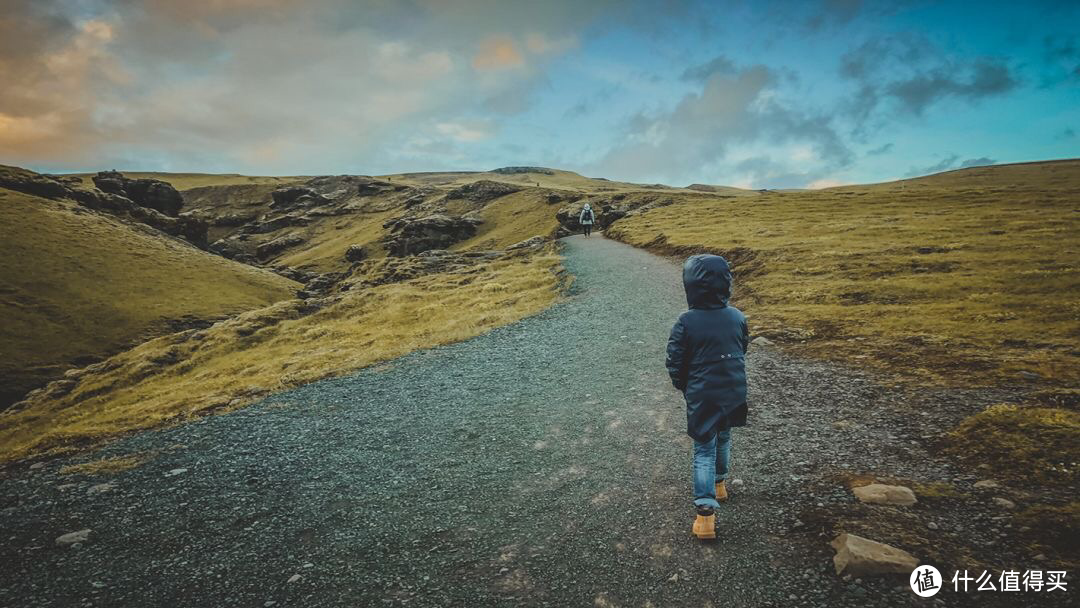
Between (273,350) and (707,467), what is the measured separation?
29.6m

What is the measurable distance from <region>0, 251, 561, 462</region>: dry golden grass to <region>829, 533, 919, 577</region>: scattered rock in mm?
17439

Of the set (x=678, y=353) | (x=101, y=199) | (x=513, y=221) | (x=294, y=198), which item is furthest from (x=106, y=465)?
(x=294, y=198)

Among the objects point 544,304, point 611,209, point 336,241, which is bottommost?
point 544,304

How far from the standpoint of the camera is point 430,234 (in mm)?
101562

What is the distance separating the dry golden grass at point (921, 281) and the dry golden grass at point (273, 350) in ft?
46.5

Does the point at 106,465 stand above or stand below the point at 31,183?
below

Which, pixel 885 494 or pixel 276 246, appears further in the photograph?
pixel 276 246

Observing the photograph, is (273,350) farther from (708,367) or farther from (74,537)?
(708,367)

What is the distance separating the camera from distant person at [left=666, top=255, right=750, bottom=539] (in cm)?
698

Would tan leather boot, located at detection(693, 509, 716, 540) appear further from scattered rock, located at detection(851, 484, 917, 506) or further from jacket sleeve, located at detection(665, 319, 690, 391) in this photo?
scattered rock, located at detection(851, 484, 917, 506)

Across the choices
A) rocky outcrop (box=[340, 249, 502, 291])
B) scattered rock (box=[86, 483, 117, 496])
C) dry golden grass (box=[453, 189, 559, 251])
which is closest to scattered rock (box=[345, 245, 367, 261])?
dry golden grass (box=[453, 189, 559, 251])

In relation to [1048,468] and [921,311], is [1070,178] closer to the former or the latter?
[921,311]

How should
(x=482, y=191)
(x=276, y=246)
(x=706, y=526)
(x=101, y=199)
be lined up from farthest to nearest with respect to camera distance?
(x=276, y=246), (x=482, y=191), (x=101, y=199), (x=706, y=526)

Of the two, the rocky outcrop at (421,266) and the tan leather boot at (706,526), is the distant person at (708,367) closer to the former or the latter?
the tan leather boot at (706,526)
